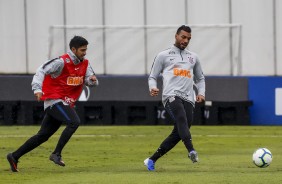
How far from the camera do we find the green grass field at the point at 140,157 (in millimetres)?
15375

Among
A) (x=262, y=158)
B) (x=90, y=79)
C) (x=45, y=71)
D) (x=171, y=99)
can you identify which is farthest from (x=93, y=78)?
(x=262, y=158)

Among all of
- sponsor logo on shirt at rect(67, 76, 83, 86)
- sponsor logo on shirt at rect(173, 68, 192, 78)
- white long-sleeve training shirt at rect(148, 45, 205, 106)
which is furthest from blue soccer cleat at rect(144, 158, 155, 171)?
sponsor logo on shirt at rect(67, 76, 83, 86)

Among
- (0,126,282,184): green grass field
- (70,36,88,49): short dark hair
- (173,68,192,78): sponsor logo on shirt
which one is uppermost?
(70,36,88,49): short dark hair

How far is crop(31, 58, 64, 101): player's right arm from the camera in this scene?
1614 centimetres

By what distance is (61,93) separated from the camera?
55.1 ft

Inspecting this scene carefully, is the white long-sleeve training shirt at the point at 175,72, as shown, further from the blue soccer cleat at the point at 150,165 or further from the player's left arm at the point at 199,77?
the blue soccer cleat at the point at 150,165

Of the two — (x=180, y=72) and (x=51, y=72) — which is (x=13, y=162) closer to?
(x=51, y=72)

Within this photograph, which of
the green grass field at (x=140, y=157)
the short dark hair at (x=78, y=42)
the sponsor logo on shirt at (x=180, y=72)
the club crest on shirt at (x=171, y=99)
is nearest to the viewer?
the green grass field at (x=140, y=157)

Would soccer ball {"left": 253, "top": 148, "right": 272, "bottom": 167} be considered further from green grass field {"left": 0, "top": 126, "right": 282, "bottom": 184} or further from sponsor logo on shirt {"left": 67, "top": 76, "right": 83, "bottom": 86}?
sponsor logo on shirt {"left": 67, "top": 76, "right": 83, "bottom": 86}

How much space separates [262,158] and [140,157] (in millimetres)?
3492

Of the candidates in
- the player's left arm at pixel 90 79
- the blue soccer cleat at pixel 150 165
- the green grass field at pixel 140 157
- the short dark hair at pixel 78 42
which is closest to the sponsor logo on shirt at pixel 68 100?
the player's left arm at pixel 90 79

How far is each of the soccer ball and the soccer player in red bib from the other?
2746 mm

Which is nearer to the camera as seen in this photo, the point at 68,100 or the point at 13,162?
the point at 13,162

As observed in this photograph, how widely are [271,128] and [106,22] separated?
31.4 feet
